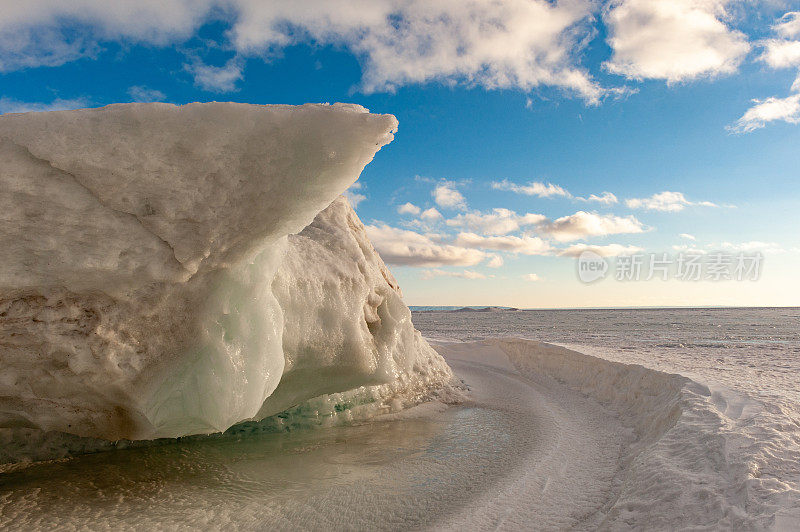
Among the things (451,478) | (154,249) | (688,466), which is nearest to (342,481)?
(451,478)

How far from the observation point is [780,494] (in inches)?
94.4

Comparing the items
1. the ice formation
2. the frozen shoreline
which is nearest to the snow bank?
the frozen shoreline

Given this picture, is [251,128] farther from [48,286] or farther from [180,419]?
[180,419]

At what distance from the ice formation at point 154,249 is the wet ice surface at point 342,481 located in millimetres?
468

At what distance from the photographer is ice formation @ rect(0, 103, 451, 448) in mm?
2771

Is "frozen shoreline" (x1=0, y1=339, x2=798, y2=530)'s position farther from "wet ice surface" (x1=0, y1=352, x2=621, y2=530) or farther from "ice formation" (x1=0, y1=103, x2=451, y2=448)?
"ice formation" (x1=0, y1=103, x2=451, y2=448)

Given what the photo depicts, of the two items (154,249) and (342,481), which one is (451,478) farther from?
(154,249)

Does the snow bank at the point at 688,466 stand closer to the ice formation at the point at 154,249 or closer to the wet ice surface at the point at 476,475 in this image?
the wet ice surface at the point at 476,475

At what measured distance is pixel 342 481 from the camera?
140 inches

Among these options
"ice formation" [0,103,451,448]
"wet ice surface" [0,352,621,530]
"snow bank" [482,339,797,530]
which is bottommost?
"wet ice surface" [0,352,621,530]

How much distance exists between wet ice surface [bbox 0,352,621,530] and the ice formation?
47cm

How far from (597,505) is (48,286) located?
407cm

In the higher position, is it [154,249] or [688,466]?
[154,249]

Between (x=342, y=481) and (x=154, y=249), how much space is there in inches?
91.4
